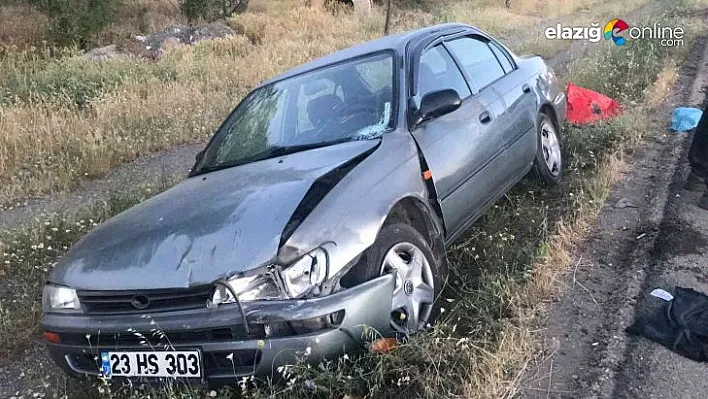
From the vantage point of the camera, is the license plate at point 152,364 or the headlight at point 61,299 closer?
the license plate at point 152,364

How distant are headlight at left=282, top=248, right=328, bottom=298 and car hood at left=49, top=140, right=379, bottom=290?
0.11m

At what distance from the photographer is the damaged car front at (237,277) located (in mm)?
2643

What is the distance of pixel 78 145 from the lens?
7367 mm

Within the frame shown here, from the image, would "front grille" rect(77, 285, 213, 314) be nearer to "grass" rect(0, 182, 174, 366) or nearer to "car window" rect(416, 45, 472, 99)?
"grass" rect(0, 182, 174, 366)

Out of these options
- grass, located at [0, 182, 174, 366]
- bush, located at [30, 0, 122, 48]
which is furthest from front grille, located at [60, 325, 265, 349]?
bush, located at [30, 0, 122, 48]

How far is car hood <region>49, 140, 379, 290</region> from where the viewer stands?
271cm

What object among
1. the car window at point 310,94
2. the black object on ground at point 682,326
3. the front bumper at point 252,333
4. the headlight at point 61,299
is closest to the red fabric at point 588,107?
the car window at point 310,94

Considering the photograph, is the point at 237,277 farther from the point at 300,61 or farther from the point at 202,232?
the point at 300,61

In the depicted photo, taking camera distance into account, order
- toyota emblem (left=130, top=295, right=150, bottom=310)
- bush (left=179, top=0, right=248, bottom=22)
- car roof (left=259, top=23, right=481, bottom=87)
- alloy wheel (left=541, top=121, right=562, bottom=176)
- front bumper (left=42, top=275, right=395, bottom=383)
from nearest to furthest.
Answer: front bumper (left=42, top=275, right=395, bottom=383) < toyota emblem (left=130, top=295, right=150, bottom=310) < car roof (left=259, top=23, right=481, bottom=87) < alloy wheel (left=541, top=121, right=562, bottom=176) < bush (left=179, top=0, right=248, bottom=22)

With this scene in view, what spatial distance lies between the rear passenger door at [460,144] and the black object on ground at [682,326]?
120 centimetres

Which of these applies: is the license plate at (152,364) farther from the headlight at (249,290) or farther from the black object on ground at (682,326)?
the black object on ground at (682,326)

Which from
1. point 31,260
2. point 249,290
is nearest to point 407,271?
point 249,290

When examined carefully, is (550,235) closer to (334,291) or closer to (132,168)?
(334,291)

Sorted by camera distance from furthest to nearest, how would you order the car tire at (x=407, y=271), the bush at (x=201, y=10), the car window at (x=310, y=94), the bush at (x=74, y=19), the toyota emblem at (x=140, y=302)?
the bush at (x=201, y=10) → the bush at (x=74, y=19) → the car window at (x=310, y=94) → the car tire at (x=407, y=271) → the toyota emblem at (x=140, y=302)
